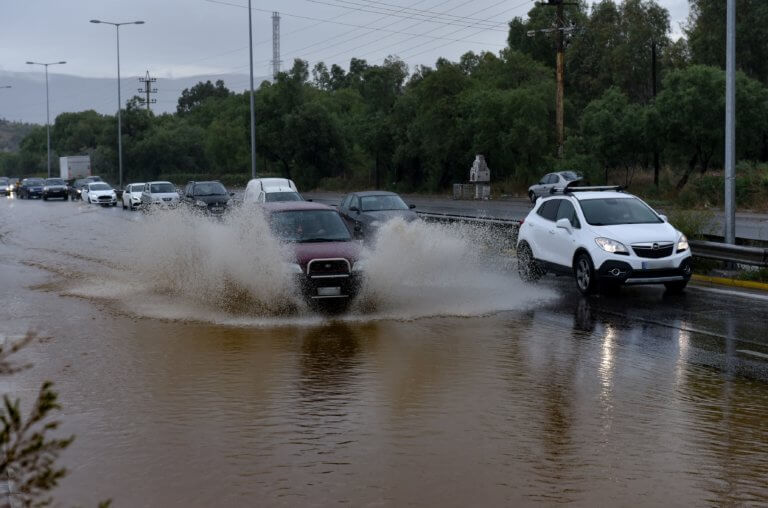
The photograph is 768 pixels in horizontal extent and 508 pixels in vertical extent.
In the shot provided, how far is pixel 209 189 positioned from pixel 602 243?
2774 centimetres

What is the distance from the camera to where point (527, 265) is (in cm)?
1856

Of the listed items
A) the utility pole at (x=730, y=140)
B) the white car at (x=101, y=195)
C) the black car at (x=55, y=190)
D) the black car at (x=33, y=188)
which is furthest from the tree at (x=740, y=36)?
the black car at (x=33, y=188)

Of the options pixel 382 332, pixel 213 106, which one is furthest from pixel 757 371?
pixel 213 106

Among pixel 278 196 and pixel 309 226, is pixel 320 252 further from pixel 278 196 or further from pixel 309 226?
pixel 278 196

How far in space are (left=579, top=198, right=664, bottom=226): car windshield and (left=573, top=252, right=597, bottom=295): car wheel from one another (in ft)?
2.25

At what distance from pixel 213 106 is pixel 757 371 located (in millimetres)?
128887

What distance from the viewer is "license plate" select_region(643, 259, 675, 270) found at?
51.0 ft

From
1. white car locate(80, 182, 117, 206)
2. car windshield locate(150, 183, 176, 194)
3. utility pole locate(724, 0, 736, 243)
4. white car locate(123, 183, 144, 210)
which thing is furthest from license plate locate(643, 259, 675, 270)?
white car locate(80, 182, 117, 206)

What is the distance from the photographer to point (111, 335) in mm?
12711

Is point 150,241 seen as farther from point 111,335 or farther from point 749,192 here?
point 749,192

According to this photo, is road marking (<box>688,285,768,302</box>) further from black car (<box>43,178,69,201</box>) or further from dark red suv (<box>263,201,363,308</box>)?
black car (<box>43,178,69,201</box>)

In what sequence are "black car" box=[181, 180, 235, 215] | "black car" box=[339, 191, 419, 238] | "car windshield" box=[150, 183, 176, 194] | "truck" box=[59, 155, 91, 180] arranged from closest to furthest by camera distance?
"black car" box=[339, 191, 419, 238], "black car" box=[181, 180, 235, 215], "car windshield" box=[150, 183, 176, 194], "truck" box=[59, 155, 91, 180]

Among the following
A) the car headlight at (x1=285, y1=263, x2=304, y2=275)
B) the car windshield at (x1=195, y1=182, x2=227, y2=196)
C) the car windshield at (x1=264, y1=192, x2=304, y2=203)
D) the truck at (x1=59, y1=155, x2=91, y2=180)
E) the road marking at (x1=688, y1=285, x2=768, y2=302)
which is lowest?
the road marking at (x1=688, y1=285, x2=768, y2=302)

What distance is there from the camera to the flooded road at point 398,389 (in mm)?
6391
